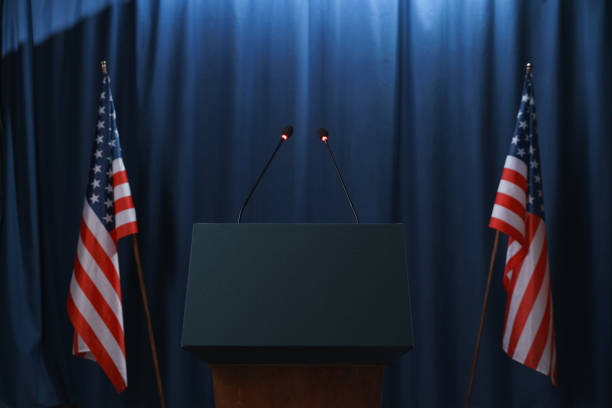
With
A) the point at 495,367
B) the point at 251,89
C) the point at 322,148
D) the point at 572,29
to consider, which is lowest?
the point at 495,367

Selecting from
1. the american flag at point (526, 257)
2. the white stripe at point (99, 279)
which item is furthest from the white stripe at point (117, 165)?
the american flag at point (526, 257)

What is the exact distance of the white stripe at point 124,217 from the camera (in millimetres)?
3074

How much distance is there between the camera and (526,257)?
9.77ft

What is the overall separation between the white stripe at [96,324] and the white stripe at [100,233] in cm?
23

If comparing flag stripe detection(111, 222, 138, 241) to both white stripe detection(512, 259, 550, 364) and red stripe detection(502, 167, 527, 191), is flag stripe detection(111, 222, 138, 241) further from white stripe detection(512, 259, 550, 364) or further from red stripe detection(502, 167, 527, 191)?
white stripe detection(512, 259, 550, 364)

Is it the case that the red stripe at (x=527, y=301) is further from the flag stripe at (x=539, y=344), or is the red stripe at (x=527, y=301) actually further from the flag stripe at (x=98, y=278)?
the flag stripe at (x=98, y=278)

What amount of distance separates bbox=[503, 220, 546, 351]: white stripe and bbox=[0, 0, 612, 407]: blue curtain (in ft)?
1.08

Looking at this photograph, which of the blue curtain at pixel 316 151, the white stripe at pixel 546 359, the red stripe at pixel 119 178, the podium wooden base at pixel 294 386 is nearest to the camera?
the podium wooden base at pixel 294 386

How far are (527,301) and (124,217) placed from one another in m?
2.18

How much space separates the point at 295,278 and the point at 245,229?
0.22 meters

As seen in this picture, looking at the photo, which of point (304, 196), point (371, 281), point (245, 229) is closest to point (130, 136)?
point (304, 196)

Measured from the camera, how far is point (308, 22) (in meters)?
3.57

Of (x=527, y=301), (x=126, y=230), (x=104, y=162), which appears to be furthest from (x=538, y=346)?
(x=104, y=162)

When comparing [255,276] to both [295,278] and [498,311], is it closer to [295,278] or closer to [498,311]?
[295,278]
